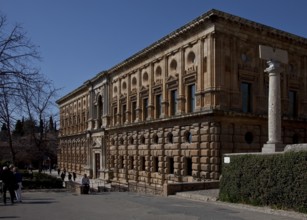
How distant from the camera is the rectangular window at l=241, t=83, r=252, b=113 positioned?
2823 cm

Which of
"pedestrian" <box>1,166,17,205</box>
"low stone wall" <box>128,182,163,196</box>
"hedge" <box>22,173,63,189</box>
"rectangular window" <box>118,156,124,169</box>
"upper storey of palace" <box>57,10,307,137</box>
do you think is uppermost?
"upper storey of palace" <box>57,10,307,137</box>

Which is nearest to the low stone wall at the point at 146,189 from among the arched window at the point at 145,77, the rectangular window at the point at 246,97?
the rectangular window at the point at 246,97

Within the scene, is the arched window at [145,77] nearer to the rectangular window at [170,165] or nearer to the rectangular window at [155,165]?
the rectangular window at [155,165]

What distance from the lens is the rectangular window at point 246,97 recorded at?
28234 mm

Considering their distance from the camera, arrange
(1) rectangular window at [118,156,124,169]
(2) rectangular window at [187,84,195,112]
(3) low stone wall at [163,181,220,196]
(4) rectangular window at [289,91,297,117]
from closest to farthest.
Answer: (3) low stone wall at [163,181,220,196] → (2) rectangular window at [187,84,195,112] → (4) rectangular window at [289,91,297,117] → (1) rectangular window at [118,156,124,169]

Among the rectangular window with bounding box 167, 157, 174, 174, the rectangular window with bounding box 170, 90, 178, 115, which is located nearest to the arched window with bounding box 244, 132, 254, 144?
the rectangular window with bounding box 170, 90, 178, 115

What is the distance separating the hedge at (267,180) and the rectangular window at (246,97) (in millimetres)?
11227

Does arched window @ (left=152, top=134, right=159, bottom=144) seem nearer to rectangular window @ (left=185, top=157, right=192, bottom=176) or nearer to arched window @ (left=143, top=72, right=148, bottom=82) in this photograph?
rectangular window @ (left=185, top=157, right=192, bottom=176)

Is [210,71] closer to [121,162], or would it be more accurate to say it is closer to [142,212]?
[142,212]

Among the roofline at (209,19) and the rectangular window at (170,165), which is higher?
the roofline at (209,19)

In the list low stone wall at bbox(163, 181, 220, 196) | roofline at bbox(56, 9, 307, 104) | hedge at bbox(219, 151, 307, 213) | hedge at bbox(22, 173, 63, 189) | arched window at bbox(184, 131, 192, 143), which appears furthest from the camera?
hedge at bbox(22, 173, 63, 189)

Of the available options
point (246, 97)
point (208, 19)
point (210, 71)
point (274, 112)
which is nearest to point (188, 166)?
point (246, 97)

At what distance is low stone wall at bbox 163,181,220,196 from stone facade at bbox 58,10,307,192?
9.33 feet

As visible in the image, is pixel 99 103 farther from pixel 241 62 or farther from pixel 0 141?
pixel 0 141
